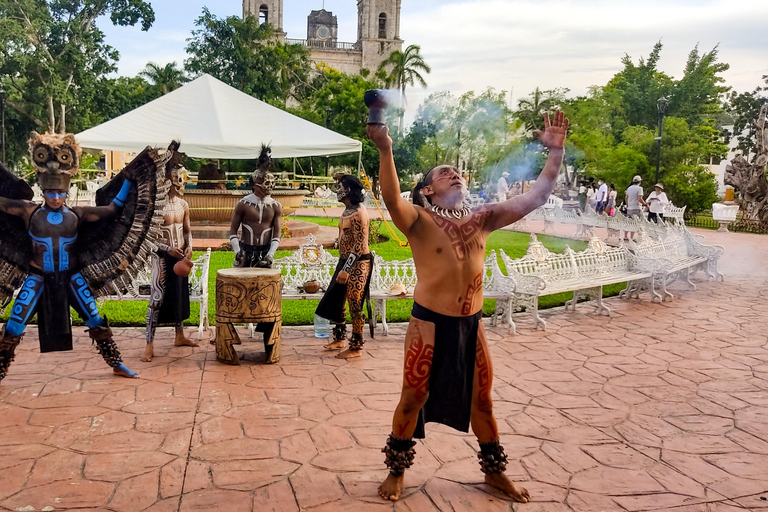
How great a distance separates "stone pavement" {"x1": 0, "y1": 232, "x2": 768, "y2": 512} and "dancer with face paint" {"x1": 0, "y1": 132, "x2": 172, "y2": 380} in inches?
22.3

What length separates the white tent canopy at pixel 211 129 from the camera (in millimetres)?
10227

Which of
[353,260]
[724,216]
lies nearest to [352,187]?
[353,260]

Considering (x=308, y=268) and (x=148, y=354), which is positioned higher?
(x=308, y=268)

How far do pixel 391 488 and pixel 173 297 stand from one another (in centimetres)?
376

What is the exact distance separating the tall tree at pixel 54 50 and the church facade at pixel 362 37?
37764 millimetres

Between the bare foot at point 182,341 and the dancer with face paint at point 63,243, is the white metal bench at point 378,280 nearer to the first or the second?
the bare foot at point 182,341

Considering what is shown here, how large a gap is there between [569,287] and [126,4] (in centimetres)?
2805

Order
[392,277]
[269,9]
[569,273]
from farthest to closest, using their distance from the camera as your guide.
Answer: [269,9], [569,273], [392,277]

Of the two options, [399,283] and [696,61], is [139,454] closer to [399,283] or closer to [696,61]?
[399,283]

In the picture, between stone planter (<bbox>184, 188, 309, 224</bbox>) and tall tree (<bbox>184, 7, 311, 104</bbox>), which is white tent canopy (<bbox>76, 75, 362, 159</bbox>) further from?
tall tree (<bbox>184, 7, 311, 104</bbox>)

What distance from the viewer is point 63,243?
5105 millimetres

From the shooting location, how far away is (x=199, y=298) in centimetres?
707

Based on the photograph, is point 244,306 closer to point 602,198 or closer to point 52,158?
point 52,158

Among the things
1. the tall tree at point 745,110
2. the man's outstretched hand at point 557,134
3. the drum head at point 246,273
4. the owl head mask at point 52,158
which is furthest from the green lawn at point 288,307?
the tall tree at point 745,110
